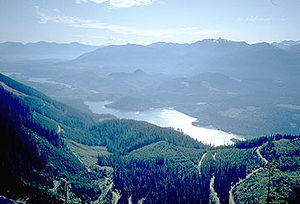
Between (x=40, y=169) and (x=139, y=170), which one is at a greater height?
(x=40, y=169)

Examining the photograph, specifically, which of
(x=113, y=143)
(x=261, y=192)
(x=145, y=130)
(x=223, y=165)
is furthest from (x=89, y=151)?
(x=261, y=192)

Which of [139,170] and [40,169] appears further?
[139,170]

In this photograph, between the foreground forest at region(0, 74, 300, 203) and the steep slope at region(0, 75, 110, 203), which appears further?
the foreground forest at region(0, 74, 300, 203)

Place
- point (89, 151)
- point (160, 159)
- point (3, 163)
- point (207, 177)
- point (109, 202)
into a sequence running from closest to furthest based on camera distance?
1. point (3, 163)
2. point (109, 202)
3. point (207, 177)
4. point (160, 159)
5. point (89, 151)

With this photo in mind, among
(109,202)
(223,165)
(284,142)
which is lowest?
(109,202)

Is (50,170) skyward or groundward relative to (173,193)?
skyward

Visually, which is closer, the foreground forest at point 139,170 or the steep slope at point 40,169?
the steep slope at point 40,169

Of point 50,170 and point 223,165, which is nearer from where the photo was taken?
point 50,170

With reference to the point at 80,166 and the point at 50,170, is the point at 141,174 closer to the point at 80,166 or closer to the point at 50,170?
the point at 80,166
